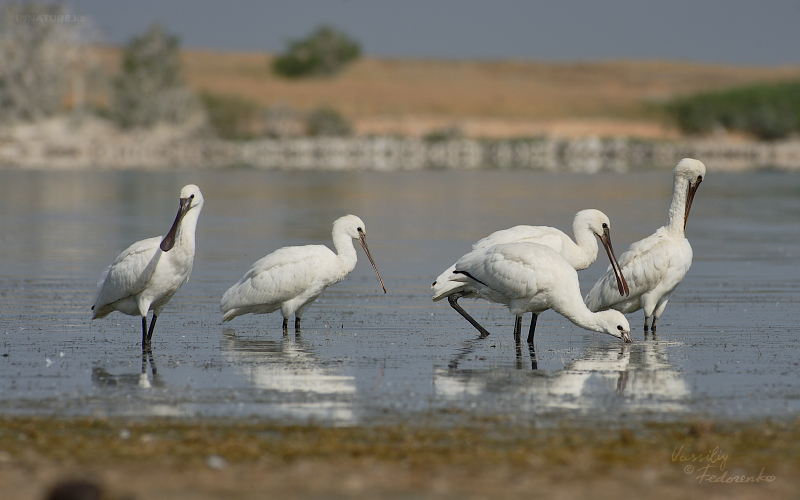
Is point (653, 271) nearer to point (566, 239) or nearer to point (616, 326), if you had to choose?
point (566, 239)

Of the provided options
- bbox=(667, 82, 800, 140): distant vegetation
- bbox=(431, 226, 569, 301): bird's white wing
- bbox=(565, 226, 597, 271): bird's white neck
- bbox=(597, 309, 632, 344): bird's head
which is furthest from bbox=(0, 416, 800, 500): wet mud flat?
bbox=(667, 82, 800, 140): distant vegetation

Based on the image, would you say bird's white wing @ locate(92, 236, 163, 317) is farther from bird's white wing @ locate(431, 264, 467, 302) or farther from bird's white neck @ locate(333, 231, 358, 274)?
bird's white wing @ locate(431, 264, 467, 302)

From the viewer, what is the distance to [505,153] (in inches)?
2960

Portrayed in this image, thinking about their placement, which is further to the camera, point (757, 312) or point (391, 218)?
point (391, 218)

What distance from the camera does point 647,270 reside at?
39.0 feet

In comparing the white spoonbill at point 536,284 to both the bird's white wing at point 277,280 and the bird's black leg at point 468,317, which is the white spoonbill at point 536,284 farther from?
the bird's white wing at point 277,280

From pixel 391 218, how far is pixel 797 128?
64.9 m

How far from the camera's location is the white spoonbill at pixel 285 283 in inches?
464

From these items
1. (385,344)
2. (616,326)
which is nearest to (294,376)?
(385,344)

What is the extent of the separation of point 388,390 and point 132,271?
340 cm

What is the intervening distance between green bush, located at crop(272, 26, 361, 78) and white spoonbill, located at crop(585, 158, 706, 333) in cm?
11541

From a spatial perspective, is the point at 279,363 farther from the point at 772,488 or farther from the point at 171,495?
the point at 772,488

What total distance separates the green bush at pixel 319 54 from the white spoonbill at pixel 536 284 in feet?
382

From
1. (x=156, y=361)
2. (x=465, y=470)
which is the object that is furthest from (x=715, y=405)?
(x=156, y=361)
